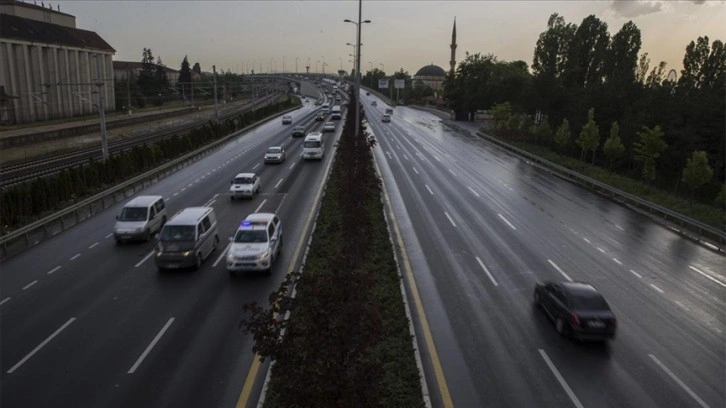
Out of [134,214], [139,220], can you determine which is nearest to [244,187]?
[134,214]

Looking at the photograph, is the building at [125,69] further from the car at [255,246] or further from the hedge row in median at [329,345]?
the hedge row in median at [329,345]

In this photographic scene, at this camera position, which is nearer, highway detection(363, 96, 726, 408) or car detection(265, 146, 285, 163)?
highway detection(363, 96, 726, 408)

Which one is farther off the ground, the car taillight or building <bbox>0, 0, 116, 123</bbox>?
building <bbox>0, 0, 116, 123</bbox>

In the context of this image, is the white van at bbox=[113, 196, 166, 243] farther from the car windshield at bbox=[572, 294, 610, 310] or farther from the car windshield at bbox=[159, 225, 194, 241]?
the car windshield at bbox=[572, 294, 610, 310]

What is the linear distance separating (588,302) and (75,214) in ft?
83.0

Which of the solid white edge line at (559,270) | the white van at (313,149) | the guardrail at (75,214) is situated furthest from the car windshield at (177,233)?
the white van at (313,149)

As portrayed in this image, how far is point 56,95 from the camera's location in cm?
8269

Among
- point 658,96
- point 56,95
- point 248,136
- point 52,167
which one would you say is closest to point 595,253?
point 658,96

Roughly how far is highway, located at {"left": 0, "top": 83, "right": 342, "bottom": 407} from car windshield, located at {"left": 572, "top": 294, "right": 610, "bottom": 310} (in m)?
9.19

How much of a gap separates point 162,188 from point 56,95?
2441 inches

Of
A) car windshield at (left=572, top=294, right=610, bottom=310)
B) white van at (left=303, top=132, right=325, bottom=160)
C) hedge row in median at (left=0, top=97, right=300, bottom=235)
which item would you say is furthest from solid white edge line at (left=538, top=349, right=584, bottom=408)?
white van at (left=303, top=132, right=325, bottom=160)

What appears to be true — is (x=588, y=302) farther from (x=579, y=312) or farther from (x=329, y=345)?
(x=329, y=345)

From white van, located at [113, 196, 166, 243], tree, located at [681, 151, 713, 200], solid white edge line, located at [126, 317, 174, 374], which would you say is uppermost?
tree, located at [681, 151, 713, 200]

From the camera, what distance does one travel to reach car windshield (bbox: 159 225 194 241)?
19.3 meters
